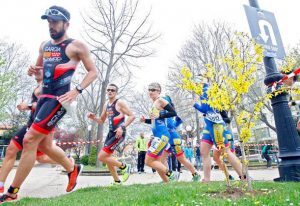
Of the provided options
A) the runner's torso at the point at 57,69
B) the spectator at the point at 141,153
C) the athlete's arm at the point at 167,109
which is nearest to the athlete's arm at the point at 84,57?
the runner's torso at the point at 57,69

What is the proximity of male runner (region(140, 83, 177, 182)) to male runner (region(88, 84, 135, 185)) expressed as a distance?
55 cm

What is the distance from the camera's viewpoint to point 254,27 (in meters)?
6.39

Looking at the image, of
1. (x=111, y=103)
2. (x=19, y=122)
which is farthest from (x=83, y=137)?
(x=111, y=103)

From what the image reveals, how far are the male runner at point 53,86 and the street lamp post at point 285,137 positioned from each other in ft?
13.4

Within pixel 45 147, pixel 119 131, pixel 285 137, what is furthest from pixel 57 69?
pixel 285 137

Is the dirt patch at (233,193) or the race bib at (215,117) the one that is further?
the race bib at (215,117)

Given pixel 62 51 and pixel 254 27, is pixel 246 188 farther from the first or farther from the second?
pixel 254 27

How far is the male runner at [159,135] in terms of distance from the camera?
18.8 feet

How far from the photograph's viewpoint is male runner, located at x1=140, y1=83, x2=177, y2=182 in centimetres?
574

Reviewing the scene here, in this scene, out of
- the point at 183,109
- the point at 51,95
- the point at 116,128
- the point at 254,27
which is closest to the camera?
the point at 51,95

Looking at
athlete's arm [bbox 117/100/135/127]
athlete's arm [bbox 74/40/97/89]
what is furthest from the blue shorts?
athlete's arm [bbox 74/40/97/89]

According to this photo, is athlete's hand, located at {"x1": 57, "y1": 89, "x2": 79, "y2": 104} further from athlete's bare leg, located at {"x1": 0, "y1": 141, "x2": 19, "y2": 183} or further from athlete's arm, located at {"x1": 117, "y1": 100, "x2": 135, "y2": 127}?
athlete's arm, located at {"x1": 117, "y1": 100, "x2": 135, "y2": 127}

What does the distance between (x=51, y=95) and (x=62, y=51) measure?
0.69 metres

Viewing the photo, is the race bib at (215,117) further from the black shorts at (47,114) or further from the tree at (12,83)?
the tree at (12,83)
